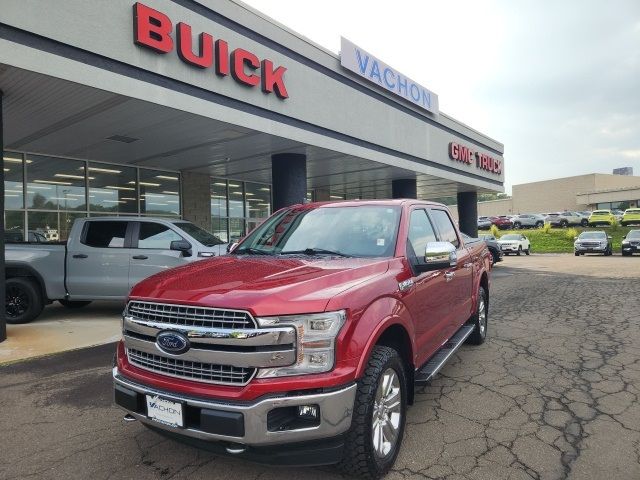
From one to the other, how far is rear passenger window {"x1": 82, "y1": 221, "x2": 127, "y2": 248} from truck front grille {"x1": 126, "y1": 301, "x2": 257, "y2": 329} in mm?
6017

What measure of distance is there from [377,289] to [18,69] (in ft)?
20.0

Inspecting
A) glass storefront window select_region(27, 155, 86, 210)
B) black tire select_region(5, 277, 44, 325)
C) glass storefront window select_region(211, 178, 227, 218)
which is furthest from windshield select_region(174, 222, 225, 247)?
glass storefront window select_region(211, 178, 227, 218)

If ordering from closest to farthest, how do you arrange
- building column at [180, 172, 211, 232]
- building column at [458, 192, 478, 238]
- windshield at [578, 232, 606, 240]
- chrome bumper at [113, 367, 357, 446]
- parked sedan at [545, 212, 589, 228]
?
chrome bumper at [113, 367, 357, 446] < building column at [180, 172, 211, 232] < building column at [458, 192, 478, 238] < windshield at [578, 232, 606, 240] < parked sedan at [545, 212, 589, 228]

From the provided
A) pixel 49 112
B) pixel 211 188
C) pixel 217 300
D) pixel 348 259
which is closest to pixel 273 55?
pixel 49 112

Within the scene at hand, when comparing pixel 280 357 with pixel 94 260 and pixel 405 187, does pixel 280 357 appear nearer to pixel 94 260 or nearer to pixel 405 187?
pixel 94 260

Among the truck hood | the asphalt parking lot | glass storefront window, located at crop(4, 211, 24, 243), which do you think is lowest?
the asphalt parking lot

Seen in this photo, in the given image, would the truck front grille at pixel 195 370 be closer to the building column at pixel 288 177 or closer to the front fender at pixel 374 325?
the front fender at pixel 374 325

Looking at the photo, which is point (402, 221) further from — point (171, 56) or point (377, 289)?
point (171, 56)

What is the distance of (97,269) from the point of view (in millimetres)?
8250

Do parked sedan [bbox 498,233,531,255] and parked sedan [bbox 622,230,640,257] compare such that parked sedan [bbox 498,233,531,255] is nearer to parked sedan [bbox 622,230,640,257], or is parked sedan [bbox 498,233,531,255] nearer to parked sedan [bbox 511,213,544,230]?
parked sedan [bbox 622,230,640,257]

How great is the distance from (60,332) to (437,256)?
6479 millimetres

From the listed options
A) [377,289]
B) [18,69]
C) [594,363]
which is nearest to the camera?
[377,289]

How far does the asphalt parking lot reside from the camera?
9.83ft

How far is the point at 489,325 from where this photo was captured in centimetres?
741
